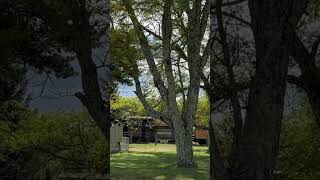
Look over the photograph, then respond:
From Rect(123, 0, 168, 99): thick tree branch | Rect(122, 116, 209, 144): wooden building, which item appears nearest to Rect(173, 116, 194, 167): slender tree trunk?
Rect(123, 0, 168, 99): thick tree branch

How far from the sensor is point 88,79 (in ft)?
15.7

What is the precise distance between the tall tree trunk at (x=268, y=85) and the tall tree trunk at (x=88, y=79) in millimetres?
1573

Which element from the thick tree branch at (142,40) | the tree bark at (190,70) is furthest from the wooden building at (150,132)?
the thick tree branch at (142,40)

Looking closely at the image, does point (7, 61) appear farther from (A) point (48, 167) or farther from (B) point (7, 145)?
(A) point (48, 167)

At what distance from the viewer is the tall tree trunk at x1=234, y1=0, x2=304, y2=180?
14.4ft

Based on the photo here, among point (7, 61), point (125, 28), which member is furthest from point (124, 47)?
point (7, 61)

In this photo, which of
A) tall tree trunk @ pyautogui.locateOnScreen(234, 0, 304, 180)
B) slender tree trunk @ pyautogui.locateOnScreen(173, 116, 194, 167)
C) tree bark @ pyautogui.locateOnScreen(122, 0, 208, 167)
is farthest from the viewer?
slender tree trunk @ pyautogui.locateOnScreen(173, 116, 194, 167)

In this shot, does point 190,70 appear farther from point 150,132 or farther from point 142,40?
point 150,132

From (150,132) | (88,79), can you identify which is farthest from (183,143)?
(150,132)

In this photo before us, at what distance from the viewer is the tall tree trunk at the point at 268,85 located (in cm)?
438

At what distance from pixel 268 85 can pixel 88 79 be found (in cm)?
Result: 190

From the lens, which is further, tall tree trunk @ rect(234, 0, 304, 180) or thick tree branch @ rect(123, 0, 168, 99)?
thick tree branch @ rect(123, 0, 168, 99)

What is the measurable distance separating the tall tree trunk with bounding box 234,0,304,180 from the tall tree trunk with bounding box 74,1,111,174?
5.16 feet

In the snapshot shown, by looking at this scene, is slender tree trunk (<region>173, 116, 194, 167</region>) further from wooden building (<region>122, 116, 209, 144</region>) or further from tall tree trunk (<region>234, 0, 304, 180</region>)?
wooden building (<region>122, 116, 209, 144</region>)
